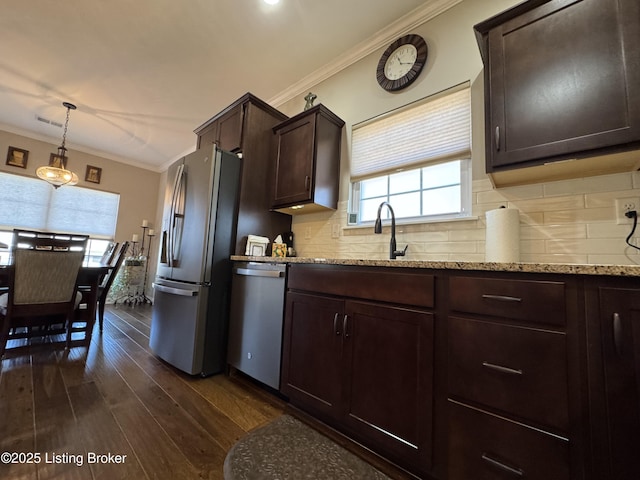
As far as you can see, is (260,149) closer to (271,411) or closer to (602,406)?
(271,411)

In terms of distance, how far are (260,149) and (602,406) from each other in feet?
8.50

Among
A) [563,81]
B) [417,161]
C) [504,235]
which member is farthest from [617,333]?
[417,161]

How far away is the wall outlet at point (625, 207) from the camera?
1.21 meters

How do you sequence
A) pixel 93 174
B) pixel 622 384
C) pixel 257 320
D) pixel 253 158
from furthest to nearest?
pixel 93 174, pixel 253 158, pixel 257 320, pixel 622 384

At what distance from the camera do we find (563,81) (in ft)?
3.88

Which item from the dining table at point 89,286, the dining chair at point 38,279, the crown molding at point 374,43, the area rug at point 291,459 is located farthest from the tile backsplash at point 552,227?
the dining table at point 89,286

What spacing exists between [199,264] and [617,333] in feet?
7.24

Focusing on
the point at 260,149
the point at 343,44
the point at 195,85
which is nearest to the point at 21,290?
the point at 260,149

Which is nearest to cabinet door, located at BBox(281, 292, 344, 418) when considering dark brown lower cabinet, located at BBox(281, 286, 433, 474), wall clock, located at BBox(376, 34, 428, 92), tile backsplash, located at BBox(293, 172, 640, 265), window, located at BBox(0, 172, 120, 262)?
dark brown lower cabinet, located at BBox(281, 286, 433, 474)

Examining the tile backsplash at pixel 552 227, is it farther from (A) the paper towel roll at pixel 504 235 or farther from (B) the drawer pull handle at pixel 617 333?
(B) the drawer pull handle at pixel 617 333

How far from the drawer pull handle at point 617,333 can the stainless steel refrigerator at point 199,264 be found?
7.02ft

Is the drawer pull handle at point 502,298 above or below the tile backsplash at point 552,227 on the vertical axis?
below

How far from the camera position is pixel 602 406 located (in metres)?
0.78

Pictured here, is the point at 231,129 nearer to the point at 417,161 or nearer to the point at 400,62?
the point at 400,62
